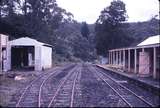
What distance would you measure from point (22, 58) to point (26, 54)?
3.12 feet

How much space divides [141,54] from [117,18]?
147 ft

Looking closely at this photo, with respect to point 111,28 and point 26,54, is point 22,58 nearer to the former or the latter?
point 26,54

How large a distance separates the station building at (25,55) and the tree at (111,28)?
86.6ft

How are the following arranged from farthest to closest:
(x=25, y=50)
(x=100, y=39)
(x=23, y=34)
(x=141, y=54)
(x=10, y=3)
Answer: (x=100, y=39)
(x=10, y=3)
(x=23, y=34)
(x=25, y=50)
(x=141, y=54)

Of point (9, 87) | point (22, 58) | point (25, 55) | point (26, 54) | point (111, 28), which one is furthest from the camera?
point (111, 28)

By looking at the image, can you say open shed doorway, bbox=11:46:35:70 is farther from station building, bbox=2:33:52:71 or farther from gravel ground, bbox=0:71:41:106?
gravel ground, bbox=0:71:41:106

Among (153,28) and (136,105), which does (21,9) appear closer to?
(153,28)

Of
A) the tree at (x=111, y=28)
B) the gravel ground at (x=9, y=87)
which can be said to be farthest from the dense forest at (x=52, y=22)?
the gravel ground at (x=9, y=87)

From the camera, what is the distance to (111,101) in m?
15.8

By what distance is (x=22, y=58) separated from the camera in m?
51.2

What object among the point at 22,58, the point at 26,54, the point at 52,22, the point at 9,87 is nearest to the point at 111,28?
the point at 52,22

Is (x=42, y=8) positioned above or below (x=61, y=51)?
above

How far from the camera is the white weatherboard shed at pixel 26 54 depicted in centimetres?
4362

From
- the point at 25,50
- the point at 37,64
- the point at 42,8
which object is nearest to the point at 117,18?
the point at 42,8
